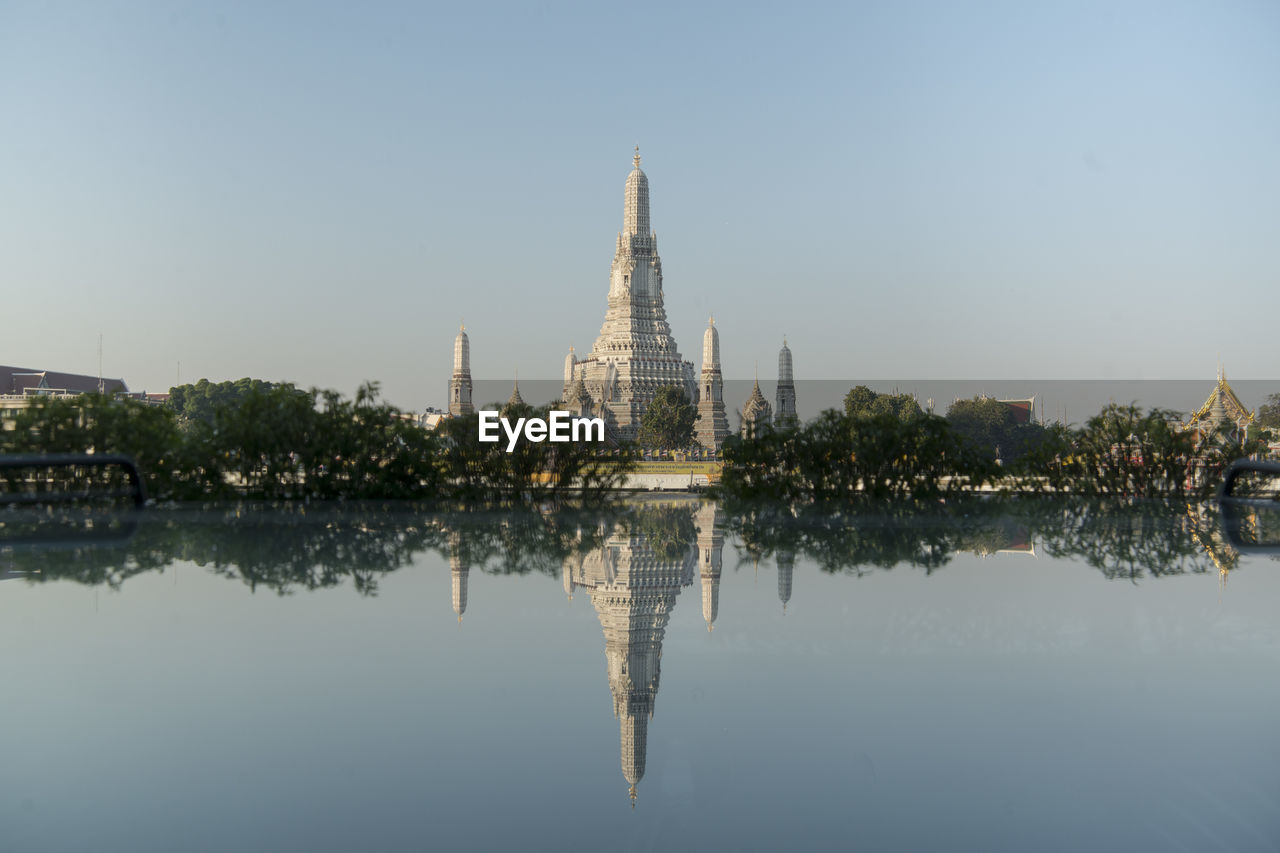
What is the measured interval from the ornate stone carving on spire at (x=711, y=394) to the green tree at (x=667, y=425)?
492 cm

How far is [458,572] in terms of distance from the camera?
6.93 meters

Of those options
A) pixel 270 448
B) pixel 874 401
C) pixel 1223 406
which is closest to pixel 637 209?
pixel 874 401

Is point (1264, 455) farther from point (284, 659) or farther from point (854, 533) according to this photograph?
point (284, 659)

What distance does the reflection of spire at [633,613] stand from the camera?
158 inches

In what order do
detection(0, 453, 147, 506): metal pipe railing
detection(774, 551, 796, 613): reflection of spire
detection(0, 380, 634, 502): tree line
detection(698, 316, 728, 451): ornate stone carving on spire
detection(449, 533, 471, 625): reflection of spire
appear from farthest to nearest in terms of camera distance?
1. detection(698, 316, 728, 451): ornate stone carving on spire
2. detection(0, 380, 634, 502): tree line
3. detection(0, 453, 147, 506): metal pipe railing
4. detection(774, 551, 796, 613): reflection of spire
5. detection(449, 533, 471, 625): reflection of spire

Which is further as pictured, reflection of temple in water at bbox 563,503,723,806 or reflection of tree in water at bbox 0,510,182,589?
reflection of tree in water at bbox 0,510,182,589

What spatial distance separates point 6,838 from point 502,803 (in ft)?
5.25

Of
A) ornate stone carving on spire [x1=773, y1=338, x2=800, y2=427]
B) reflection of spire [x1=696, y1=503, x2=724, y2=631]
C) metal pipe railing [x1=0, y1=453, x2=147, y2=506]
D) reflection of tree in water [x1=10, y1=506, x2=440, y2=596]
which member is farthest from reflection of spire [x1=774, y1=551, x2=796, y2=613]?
ornate stone carving on spire [x1=773, y1=338, x2=800, y2=427]

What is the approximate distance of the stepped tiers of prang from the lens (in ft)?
260

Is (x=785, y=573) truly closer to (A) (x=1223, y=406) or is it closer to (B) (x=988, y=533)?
(B) (x=988, y=533)

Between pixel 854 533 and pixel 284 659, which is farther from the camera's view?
pixel 854 533

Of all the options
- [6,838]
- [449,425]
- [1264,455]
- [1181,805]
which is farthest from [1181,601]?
[1264,455]

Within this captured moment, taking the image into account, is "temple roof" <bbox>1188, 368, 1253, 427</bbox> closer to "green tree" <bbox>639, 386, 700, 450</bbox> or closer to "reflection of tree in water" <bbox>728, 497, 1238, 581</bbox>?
"green tree" <bbox>639, 386, 700, 450</bbox>

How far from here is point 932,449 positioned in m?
11.6
